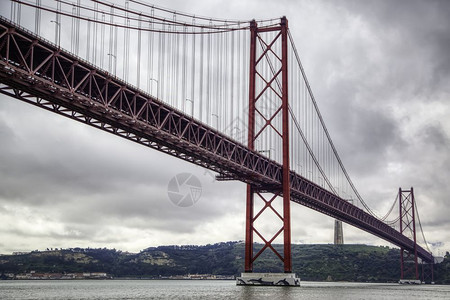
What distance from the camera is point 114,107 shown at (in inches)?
1699

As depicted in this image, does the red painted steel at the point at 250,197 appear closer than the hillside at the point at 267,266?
Yes

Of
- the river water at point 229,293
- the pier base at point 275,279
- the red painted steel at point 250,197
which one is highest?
the red painted steel at point 250,197

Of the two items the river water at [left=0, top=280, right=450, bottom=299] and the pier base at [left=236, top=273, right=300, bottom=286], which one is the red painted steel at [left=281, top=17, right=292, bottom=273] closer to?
the pier base at [left=236, top=273, right=300, bottom=286]

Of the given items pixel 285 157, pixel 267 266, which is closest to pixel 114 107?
pixel 285 157

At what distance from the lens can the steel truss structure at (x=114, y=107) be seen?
113ft

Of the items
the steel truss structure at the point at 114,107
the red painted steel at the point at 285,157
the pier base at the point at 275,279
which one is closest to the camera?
the steel truss structure at the point at 114,107

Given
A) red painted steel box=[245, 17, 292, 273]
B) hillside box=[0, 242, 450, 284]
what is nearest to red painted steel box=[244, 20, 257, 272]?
red painted steel box=[245, 17, 292, 273]

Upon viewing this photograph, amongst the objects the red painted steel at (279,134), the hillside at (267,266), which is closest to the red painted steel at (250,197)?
the red painted steel at (279,134)

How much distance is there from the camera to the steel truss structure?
3453 cm

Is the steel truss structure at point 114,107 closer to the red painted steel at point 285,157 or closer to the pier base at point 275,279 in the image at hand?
the red painted steel at point 285,157

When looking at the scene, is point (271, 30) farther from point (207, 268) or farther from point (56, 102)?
point (207, 268)

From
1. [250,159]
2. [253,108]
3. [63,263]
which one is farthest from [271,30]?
[63,263]

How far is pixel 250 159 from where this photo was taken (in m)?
61.8

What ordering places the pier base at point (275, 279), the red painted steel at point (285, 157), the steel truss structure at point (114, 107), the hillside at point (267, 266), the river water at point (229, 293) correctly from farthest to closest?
1. the hillside at point (267, 266)
2. the red painted steel at point (285, 157)
3. the pier base at point (275, 279)
4. the river water at point (229, 293)
5. the steel truss structure at point (114, 107)
